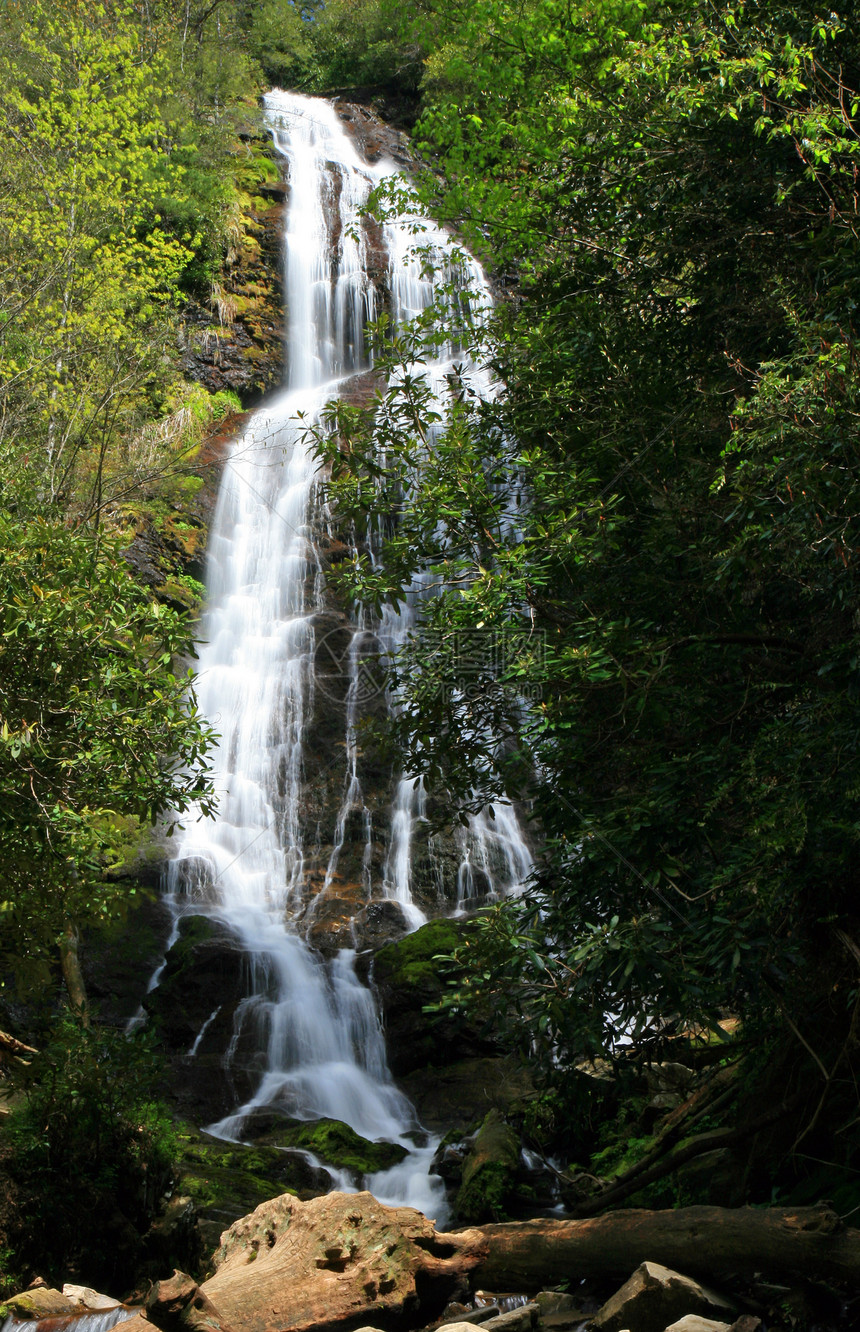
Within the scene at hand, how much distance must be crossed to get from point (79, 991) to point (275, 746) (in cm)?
919

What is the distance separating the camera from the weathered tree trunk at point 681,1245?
195 inches

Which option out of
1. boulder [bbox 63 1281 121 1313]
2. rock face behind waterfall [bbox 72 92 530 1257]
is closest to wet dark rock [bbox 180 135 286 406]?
rock face behind waterfall [bbox 72 92 530 1257]

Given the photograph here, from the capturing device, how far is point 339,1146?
33.8ft

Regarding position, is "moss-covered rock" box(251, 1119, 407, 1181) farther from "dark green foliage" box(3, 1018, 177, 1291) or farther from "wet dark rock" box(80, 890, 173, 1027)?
"wet dark rock" box(80, 890, 173, 1027)

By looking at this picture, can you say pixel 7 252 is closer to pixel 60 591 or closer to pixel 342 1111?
pixel 60 591

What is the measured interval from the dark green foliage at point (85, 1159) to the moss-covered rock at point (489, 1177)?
2.65 metres

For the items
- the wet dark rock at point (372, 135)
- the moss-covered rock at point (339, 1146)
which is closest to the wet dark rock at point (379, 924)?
the moss-covered rock at point (339, 1146)

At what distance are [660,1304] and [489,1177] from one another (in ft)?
12.0

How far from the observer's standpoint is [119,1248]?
7.22 m

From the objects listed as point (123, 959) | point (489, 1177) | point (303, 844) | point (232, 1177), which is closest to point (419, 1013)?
point (232, 1177)

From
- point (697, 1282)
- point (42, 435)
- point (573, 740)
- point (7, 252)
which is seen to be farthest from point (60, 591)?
point (7, 252)

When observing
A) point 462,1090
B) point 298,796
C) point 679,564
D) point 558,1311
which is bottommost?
point 462,1090

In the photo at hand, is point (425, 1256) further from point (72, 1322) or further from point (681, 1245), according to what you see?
point (72, 1322)

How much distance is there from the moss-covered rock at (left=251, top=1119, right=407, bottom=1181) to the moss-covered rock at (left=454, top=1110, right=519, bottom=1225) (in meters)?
1.32
